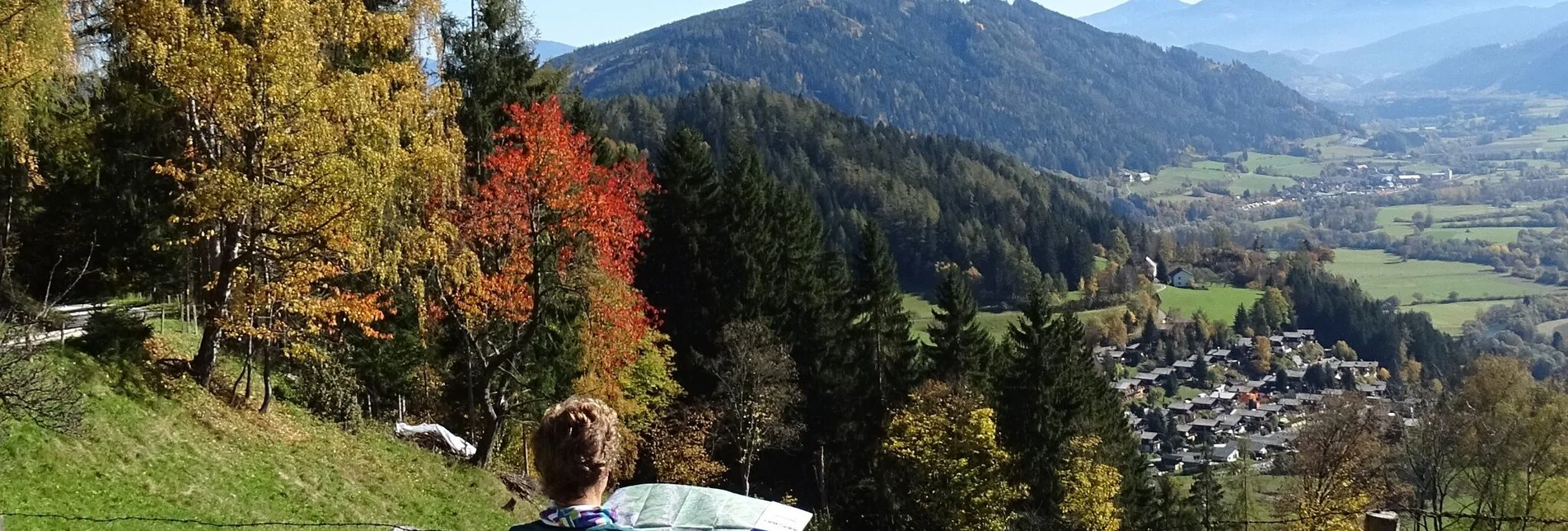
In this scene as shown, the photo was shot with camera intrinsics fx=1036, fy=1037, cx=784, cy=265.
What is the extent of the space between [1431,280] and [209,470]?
658 feet

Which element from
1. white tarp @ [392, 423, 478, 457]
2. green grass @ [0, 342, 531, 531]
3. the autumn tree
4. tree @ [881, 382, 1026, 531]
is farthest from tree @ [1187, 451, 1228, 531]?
the autumn tree

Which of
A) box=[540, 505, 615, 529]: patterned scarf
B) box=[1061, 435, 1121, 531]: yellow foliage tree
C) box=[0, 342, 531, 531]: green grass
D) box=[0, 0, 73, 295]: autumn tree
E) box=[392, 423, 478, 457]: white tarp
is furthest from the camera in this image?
box=[1061, 435, 1121, 531]: yellow foliage tree

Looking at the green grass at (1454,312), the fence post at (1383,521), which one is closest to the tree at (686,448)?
the fence post at (1383,521)

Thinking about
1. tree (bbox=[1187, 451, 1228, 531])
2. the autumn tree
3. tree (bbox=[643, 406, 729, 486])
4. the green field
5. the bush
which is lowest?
the green field

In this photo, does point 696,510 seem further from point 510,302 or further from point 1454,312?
point 1454,312

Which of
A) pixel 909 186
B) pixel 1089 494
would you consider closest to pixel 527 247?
pixel 1089 494

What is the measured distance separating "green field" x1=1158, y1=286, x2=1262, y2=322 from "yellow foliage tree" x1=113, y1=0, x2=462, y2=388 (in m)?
124

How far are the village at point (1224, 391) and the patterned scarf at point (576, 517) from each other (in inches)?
3424

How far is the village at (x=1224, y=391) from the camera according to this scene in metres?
92.2

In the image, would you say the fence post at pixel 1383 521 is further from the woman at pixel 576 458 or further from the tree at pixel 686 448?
the tree at pixel 686 448

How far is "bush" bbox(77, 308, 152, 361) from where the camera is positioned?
620 inches

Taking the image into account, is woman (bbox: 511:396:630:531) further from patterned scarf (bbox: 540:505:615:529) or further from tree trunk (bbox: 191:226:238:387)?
tree trunk (bbox: 191:226:238:387)

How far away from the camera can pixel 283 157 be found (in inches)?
580

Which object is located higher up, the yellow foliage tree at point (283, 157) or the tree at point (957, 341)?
the yellow foliage tree at point (283, 157)
